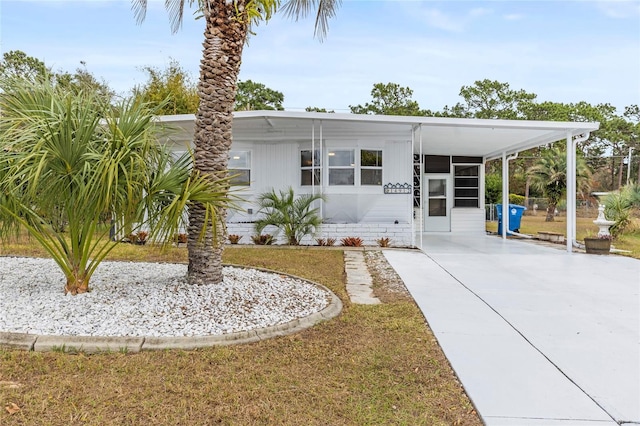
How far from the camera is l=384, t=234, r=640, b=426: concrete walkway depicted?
262 centimetres

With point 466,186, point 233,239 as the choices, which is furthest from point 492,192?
point 233,239

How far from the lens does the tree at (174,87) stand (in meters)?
19.6

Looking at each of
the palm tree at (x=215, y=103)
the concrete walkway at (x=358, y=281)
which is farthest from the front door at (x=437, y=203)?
the palm tree at (x=215, y=103)

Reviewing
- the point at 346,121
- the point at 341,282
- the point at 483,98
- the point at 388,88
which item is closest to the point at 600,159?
the point at 483,98

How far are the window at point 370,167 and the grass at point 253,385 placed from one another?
8670 millimetres

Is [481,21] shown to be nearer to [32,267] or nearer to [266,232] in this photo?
[266,232]

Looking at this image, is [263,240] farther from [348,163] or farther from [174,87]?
[174,87]

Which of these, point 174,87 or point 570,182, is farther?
point 174,87

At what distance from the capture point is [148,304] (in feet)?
14.0

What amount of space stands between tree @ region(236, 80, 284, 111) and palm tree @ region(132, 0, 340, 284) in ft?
92.1

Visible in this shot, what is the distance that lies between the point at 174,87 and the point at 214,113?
58.8 ft

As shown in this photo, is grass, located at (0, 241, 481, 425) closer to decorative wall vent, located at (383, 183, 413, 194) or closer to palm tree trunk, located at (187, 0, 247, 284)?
palm tree trunk, located at (187, 0, 247, 284)

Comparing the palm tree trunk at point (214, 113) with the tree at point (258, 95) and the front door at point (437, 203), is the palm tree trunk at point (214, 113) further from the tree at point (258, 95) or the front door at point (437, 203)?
the tree at point (258, 95)

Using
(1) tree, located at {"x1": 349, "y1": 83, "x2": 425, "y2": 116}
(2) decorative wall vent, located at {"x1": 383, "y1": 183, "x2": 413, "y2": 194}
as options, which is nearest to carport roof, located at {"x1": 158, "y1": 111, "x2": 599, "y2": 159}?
(2) decorative wall vent, located at {"x1": 383, "y1": 183, "x2": 413, "y2": 194}
